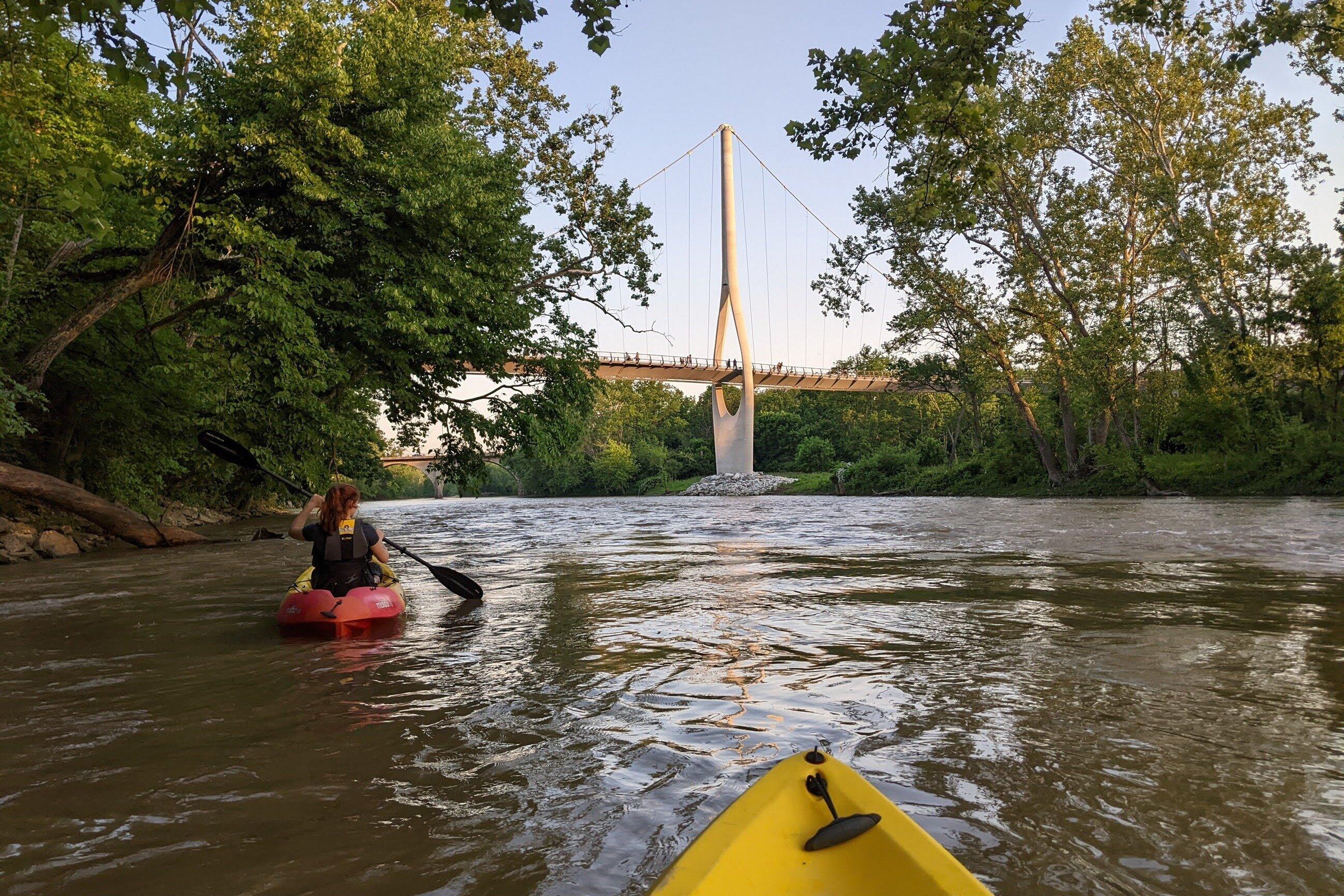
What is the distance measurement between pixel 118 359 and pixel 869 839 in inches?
630

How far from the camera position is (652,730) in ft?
12.2

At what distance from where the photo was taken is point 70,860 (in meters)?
2.54

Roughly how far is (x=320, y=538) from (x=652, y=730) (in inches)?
141

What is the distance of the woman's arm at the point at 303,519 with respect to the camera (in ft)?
21.1

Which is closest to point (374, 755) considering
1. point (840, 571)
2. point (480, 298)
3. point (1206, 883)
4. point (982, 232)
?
point (1206, 883)

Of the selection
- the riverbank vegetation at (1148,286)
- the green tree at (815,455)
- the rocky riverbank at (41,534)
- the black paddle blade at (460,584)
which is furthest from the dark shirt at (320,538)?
the green tree at (815,455)

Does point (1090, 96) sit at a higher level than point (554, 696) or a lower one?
higher

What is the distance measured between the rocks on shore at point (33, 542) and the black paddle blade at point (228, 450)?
18.2ft

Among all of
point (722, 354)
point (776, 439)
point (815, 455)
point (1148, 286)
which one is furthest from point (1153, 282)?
point (776, 439)

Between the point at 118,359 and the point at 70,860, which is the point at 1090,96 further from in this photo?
the point at 70,860

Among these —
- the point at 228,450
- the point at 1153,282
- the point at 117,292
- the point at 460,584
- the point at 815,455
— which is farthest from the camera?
the point at 815,455

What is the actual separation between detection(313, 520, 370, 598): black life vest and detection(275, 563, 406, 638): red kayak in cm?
11

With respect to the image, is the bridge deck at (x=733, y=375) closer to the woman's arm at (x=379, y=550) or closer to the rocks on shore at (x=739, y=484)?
the rocks on shore at (x=739, y=484)

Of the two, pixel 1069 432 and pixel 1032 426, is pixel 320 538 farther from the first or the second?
pixel 1069 432
